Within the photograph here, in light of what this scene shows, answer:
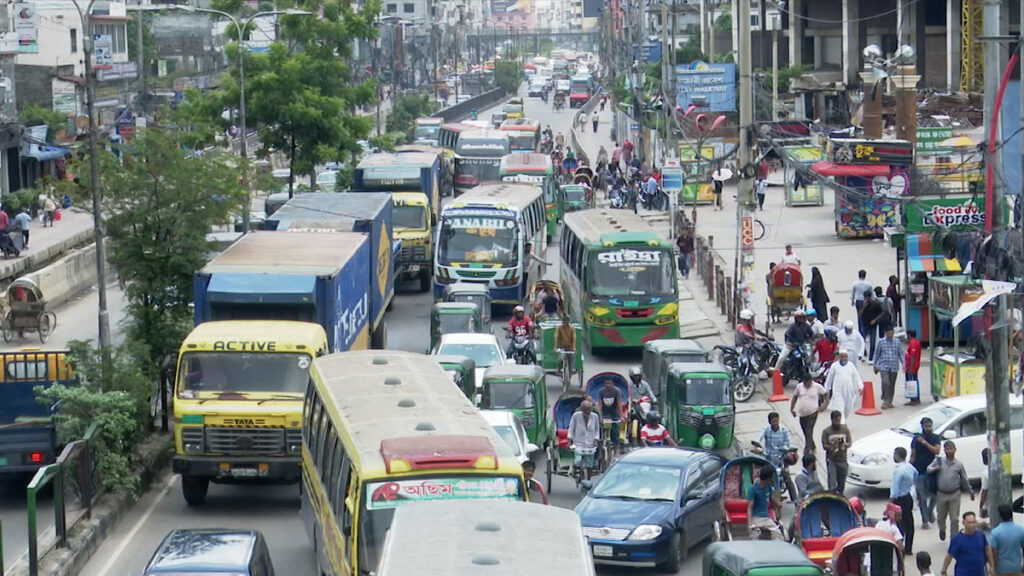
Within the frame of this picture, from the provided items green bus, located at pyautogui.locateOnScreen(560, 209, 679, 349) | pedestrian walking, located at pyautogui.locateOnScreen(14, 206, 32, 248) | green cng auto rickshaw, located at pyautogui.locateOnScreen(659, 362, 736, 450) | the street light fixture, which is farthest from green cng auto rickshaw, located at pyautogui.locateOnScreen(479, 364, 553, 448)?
pedestrian walking, located at pyautogui.locateOnScreen(14, 206, 32, 248)

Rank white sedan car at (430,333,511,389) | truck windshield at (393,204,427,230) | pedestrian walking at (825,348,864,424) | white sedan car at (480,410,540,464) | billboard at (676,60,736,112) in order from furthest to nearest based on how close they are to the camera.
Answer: billboard at (676,60,736,112), truck windshield at (393,204,427,230), white sedan car at (430,333,511,389), pedestrian walking at (825,348,864,424), white sedan car at (480,410,540,464)

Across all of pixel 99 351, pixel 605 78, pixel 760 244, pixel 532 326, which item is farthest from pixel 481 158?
pixel 605 78

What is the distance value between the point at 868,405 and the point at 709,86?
37.7 meters

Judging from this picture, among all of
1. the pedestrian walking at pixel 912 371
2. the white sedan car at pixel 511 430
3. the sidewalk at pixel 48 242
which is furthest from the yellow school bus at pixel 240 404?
the sidewalk at pixel 48 242

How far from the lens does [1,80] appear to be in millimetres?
63719

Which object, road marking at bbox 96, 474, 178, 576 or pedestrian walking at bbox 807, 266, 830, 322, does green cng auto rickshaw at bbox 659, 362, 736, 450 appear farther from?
pedestrian walking at bbox 807, 266, 830, 322

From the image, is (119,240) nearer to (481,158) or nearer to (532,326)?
(532,326)

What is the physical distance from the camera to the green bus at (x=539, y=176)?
53.2 m

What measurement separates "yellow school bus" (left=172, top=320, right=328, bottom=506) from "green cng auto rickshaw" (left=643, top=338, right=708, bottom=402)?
6.72 meters

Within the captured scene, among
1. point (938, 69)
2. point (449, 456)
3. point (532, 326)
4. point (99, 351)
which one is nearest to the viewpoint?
point (449, 456)

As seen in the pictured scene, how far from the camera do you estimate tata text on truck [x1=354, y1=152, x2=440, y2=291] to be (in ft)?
136

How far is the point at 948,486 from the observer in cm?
1830

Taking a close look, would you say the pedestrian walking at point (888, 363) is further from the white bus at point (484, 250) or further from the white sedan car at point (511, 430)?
the white bus at point (484, 250)

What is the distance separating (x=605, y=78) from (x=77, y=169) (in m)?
142
